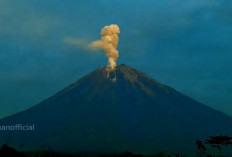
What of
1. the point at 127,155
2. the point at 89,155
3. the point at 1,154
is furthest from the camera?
the point at 89,155

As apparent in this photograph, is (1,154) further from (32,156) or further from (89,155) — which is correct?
(89,155)

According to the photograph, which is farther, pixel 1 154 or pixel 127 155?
pixel 127 155

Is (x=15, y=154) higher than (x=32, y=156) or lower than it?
lower

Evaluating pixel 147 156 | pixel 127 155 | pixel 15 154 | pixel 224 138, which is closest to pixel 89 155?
pixel 147 156

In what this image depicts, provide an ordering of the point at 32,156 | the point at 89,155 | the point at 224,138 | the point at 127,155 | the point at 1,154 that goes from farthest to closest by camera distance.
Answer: the point at 89,155, the point at 32,156, the point at 224,138, the point at 127,155, the point at 1,154

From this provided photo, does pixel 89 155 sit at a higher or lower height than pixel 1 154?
higher

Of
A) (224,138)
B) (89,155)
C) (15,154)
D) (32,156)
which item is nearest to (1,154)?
(15,154)

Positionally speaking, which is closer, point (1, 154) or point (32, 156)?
point (1, 154)

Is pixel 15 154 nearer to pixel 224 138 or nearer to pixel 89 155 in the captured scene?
pixel 224 138

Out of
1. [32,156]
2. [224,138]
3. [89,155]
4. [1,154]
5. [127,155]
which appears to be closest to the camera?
[1,154]
